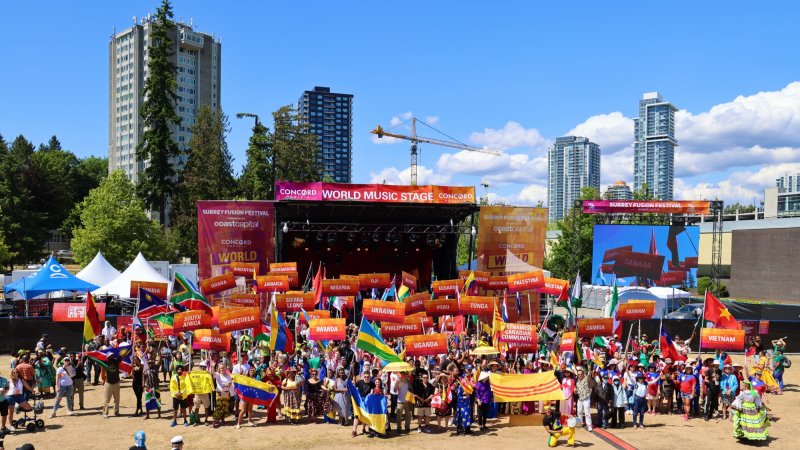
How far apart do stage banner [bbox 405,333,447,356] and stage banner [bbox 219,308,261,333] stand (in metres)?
3.70

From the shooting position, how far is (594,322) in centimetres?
1592

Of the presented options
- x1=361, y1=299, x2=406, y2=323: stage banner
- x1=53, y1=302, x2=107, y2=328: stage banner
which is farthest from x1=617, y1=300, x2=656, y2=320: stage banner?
x1=53, y1=302, x2=107, y2=328: stage banner

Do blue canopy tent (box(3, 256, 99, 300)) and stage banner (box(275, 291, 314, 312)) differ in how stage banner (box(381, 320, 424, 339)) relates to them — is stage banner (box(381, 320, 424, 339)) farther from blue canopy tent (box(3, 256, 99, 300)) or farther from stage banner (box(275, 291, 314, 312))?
blue canopy tent (box(3, 256, 99, 300))

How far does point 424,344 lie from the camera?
14008 millimetres

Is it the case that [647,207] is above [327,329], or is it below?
above

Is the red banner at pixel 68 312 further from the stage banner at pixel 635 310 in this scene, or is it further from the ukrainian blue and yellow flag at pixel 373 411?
the stage banner at pixel 635 310

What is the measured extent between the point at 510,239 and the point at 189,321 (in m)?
17.8

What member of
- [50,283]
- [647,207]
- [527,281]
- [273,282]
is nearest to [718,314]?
[527,281]

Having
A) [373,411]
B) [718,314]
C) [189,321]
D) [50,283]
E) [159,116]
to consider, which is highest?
[159,116]

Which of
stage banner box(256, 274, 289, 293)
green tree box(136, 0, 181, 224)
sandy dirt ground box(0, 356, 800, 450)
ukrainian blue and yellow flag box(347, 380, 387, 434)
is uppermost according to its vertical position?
green tree box(136, 0, 181, 224)

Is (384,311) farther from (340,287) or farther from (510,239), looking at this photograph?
(510,239)

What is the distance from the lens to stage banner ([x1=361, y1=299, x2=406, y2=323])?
51.4 ft

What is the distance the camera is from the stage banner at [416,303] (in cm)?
1825

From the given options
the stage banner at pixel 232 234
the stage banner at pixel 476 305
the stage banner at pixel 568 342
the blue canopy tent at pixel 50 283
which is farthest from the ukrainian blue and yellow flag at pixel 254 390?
the blue canopy tent at pixel 50 283
